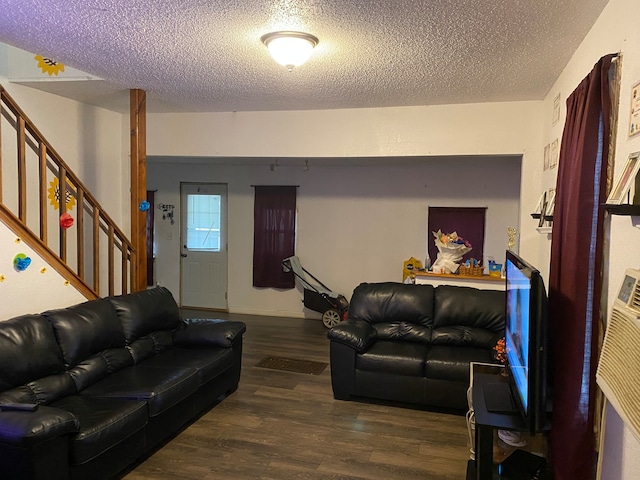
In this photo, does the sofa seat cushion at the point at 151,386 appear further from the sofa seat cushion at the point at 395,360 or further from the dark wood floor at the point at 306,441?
the sofa seat cushion at the point at 395,360

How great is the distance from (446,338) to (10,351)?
320cm

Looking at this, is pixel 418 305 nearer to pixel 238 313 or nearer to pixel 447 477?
pixel 447 477

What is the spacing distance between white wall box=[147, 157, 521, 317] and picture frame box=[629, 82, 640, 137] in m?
4.42

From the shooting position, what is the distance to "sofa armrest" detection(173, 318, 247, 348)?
3.98m

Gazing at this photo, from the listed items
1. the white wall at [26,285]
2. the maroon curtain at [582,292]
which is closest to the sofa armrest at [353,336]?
the maroon curtain at [582,292]

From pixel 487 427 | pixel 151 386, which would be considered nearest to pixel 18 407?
pixel 151 386

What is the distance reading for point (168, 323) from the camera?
4.09 meters

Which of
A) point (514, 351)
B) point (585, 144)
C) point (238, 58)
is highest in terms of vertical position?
point (238, 58)

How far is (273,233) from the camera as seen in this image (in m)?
7.23

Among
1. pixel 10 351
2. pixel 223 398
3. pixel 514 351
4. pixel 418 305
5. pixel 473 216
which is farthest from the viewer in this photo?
pixel 473 216

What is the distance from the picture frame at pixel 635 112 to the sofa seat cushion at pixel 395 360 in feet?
8.22

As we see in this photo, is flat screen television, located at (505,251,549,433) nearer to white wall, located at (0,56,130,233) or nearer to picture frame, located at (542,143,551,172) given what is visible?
picture frame, located at (542,143,551,172)

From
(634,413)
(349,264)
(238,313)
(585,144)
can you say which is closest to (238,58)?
(585,144)

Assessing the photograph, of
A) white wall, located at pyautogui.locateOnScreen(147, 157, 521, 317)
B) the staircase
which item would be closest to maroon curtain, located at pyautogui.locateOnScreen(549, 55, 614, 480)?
the staircase
